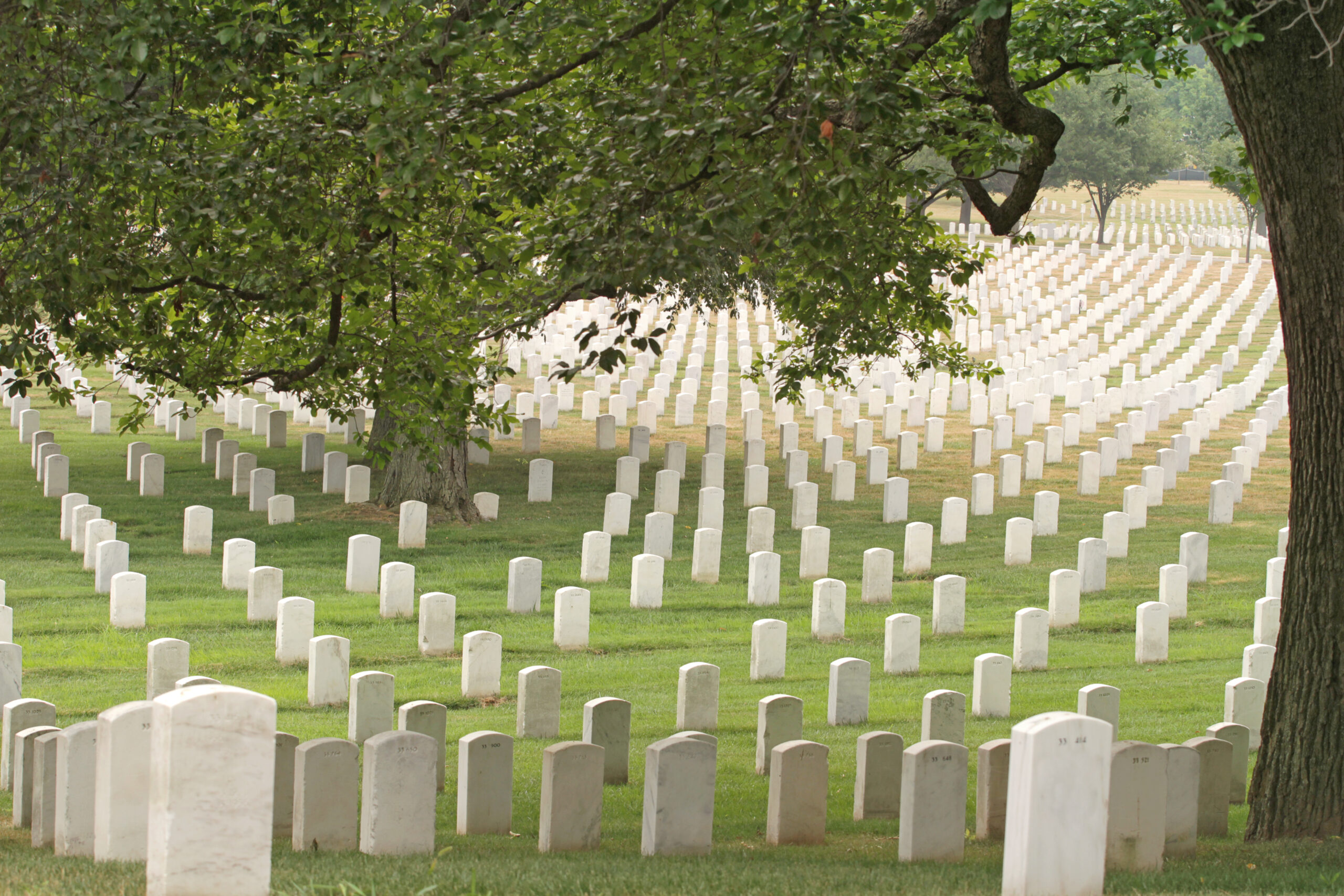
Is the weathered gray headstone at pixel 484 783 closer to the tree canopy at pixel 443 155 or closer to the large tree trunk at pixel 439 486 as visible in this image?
the tree canopy at pixel 443 155

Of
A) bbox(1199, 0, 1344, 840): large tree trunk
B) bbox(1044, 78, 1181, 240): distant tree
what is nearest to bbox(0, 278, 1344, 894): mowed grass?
bbox(1199, 0, 1344, 840): large tree trunk

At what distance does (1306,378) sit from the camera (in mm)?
6312

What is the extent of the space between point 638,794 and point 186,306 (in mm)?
5090

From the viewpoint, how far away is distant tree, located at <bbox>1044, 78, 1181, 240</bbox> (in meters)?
60.2

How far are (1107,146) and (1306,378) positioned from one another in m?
57.9

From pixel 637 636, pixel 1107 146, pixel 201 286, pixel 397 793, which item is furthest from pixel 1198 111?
pixel 397 793

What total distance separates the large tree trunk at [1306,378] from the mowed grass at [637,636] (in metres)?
0.44

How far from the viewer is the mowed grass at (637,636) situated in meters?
5.27

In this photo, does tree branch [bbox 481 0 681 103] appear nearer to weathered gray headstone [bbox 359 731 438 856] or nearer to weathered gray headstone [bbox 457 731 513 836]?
weathered gray headstone [bbox 457 731 513 836]

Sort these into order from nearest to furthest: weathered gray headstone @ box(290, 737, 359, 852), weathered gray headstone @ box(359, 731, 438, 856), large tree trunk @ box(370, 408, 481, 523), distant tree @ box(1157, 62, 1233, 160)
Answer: weathered gray headstone @ box(359, 731, 438, 856)
weathered gray headstone @ box(290, 737, 359, 852)
large tree trunk @ box(370, 408, 481, 523)
distant tree @ box(1157, 62, 1233, 160)

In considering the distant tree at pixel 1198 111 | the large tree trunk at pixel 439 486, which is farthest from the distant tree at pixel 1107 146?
the large tree trunk at pixel 439 486

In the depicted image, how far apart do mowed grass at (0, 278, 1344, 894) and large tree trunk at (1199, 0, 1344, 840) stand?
445 mm

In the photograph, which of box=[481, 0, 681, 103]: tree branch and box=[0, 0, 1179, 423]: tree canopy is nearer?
box=[0, 0, 1179, 423]: tree canopy

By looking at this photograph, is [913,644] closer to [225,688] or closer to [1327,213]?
[1327,213]
